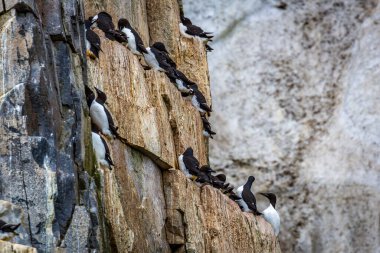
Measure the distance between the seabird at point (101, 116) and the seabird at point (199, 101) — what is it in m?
3.88

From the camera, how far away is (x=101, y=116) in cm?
1602

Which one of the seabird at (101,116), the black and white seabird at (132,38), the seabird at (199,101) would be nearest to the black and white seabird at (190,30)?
the seabird at (199,101)

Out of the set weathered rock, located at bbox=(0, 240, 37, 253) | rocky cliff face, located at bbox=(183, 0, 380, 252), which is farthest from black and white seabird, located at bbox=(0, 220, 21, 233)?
rocky cliff face, located at bbox=(183, 0, 380, 252)

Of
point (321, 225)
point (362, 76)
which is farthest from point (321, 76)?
point (321, 225)

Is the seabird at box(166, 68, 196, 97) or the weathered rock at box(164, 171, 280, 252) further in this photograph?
the seabird at box(166, 68, 196, 97)

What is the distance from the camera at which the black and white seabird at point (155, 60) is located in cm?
1873

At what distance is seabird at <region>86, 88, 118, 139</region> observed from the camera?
15.9 m

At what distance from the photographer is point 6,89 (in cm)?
1352

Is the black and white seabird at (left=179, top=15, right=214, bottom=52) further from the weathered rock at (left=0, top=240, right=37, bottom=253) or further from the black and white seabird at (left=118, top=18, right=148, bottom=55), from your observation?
the weathered rock at (left=0, top=240, right=37, bottom=253)

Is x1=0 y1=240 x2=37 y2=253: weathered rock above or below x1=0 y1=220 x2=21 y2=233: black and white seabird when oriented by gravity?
below

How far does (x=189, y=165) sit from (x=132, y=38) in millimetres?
2098

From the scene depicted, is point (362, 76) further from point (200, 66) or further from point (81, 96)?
point (81, 96)

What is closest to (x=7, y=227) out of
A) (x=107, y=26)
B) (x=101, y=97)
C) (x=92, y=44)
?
(x=101, y=97)

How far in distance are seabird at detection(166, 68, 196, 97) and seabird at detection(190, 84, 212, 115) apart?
1.01ft
